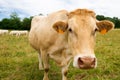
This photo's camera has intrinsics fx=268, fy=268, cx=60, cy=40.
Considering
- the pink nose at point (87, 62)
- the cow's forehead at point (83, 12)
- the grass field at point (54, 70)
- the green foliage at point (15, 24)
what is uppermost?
the cow's forehead at point (83, 12)

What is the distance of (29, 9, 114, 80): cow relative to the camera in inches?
197

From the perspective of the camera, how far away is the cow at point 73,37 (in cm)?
500

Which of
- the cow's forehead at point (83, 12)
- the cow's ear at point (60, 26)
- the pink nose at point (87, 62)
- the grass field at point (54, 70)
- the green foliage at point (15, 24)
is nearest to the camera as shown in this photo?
the pink nose at point (87, 62)

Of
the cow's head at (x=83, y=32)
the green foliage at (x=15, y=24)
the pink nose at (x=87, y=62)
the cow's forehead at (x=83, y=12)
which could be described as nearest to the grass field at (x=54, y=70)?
the cow's head at (x=83, y=32)

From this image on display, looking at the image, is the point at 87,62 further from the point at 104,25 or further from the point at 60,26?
the point at 104,25

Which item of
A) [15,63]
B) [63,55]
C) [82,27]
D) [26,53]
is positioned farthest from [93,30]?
[26,53]

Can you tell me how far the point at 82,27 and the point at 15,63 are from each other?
4914 millimetres

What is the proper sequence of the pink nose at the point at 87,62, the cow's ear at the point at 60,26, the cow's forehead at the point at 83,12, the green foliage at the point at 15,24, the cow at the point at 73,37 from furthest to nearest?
Result: the green foliage at the point at 15,24 → the cow's ear at the point at 60,26 → the cow's forehead at the point at 83,12 → the cow at the point at 73,37 → the pink nose at the point at 87,62

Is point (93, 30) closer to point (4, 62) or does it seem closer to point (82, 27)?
point (82, 27)

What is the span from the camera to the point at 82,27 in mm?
5301

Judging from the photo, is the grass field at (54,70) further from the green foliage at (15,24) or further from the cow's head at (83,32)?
the green foliage at (15,24)

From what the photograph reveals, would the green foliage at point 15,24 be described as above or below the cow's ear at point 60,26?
below

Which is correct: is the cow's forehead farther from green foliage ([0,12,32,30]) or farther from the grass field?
green foliage ([0,12,32,30])

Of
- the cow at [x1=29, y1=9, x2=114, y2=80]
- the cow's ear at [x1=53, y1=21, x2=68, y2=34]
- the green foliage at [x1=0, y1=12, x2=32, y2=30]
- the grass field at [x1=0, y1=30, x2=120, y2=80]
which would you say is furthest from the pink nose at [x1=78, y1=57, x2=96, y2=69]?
the green foliage at [x1=0, y1=12, x2=32, y2=30]
